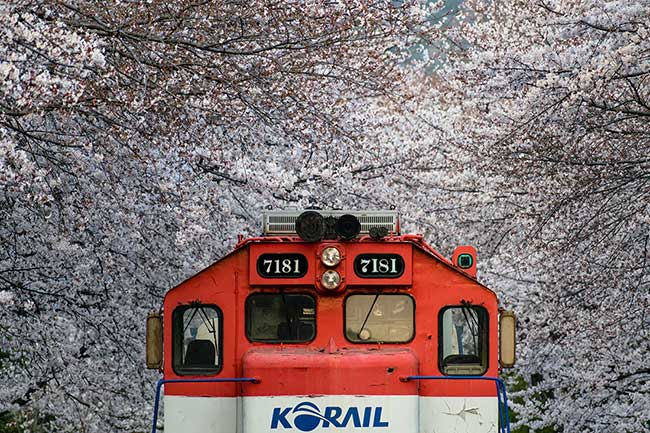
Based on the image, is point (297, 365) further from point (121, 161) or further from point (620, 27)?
point (620, 27)

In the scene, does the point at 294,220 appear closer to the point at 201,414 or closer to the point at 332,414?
the point at 201,414

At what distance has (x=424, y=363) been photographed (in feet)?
35.8

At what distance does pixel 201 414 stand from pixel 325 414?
1.28m

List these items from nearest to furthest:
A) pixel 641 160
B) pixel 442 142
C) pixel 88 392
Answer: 1. pixel 641 160
2. pixel 88 392
3. pixel 442 142

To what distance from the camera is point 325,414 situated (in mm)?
10375

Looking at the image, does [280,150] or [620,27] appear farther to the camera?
[280,150]

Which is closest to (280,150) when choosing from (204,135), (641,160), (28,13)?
(204,135)

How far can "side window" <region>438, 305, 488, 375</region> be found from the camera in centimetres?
1096

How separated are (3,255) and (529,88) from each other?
629cm

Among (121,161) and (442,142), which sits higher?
(442,142)

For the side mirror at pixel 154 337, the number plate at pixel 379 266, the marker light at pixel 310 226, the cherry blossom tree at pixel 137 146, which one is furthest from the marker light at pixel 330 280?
the cherry blossom tree at pixel 137 146

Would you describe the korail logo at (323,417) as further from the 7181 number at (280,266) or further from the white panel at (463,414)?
the 7181 number at (280,266)

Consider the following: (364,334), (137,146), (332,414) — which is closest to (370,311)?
(364,334)

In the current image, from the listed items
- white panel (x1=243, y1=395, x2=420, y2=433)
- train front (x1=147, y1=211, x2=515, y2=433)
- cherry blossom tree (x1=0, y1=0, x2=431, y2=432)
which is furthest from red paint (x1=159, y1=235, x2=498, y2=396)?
cherry blossom tree (x1=0, y1=0, x2=431, y2=432)
